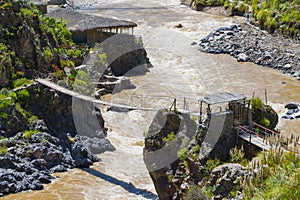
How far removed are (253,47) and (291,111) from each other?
12632 millimetres

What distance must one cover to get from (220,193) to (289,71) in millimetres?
21921

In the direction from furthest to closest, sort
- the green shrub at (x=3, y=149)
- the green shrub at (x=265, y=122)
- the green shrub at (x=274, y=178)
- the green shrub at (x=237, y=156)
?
the green shrub at (x=3, y=149)
the green shrub at (x=265, y=122)
the green shrub at (x=237, y=156)
the green shrub at (x=274, y=178)

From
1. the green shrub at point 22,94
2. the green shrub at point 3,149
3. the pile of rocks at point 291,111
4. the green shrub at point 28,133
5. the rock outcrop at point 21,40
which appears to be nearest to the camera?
the green shrub at point 3,149

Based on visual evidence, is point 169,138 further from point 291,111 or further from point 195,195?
point 291,111

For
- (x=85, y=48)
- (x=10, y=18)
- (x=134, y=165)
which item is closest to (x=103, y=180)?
(x=134, y=165)

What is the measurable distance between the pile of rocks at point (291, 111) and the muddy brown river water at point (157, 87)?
0.44 m

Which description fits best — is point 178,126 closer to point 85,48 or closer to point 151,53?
point 85,48

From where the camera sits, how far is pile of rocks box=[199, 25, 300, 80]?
3700 cm

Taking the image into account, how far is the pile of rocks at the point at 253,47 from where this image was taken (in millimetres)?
37000

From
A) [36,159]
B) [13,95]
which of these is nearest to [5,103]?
[13,95]

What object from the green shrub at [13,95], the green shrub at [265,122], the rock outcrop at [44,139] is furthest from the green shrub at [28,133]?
the green shrub at [265,122]

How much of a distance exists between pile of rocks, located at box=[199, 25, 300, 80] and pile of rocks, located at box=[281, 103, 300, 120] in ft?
20.5

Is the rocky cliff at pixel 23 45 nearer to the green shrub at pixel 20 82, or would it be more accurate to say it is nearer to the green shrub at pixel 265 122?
the green shrub at pixel 20 82

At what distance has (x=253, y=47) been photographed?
3994cm
